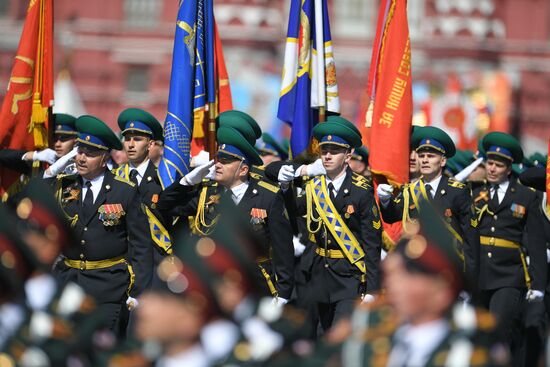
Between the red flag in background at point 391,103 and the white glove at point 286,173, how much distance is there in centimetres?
98

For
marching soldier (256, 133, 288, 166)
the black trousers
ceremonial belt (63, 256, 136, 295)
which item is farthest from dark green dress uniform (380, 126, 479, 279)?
marching soldier (256, 133, 288, 166)

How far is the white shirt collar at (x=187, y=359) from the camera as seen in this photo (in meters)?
5.70

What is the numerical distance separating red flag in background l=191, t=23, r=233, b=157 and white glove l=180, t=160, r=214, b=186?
117 centimetres

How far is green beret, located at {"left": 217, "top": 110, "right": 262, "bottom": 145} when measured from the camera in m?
9.98

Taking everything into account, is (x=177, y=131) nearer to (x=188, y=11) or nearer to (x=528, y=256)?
(x=188, y=11)

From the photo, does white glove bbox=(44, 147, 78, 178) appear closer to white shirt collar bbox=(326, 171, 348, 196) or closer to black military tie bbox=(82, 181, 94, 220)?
black military tie bbox=(82, 181, 94, 220)

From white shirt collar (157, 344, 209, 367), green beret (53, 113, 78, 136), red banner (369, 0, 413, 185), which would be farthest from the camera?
green beret (53, 113, 78, 136)

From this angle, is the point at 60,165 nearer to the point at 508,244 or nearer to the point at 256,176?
the point at 256,176

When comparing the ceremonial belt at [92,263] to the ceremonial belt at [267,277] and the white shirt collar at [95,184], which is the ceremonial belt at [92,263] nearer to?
the white shirt collar at [95,184]

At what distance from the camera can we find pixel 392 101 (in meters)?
10.8

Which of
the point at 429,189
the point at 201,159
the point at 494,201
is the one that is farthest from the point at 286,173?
the point at 494,201

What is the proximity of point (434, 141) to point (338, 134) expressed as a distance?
3.74 feet

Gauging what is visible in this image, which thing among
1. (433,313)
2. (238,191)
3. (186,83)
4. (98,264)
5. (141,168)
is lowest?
(98,264)

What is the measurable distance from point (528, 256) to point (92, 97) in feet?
101
